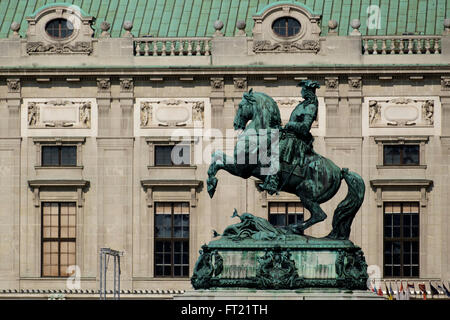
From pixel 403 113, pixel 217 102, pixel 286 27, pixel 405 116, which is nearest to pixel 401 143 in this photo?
pixel 405 116

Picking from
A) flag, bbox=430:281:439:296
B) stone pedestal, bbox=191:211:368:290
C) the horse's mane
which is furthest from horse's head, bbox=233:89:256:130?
flag, bbox=430:281:439:296

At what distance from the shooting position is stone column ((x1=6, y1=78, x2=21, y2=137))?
6494 cm

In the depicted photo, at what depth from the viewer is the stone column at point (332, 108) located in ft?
210

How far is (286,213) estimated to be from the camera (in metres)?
63.2

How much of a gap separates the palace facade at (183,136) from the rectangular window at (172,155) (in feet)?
0.17

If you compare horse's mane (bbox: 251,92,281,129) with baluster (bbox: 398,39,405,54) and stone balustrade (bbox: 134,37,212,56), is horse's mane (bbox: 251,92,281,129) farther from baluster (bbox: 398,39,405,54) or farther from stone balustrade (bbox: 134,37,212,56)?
stone balustrade (bbox: 134,37,212,56)

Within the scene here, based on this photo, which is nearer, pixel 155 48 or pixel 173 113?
pixel 173 113

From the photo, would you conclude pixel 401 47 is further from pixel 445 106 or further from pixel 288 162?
pixel 288 162

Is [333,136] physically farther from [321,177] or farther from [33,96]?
[321,177]

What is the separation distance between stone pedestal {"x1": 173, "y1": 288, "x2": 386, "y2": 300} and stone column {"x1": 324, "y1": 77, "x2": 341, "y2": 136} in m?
29.7

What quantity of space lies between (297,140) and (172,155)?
28575mm

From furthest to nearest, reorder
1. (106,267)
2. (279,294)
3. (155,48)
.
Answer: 1. (155,48)
2. (106,267)
3. (279,294)

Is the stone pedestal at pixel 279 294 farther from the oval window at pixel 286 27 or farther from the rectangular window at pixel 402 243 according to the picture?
the oval window at pixel 286 27

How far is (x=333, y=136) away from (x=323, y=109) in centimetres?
105
